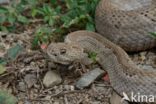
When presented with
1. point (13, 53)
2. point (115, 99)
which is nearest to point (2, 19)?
point (13, 53)

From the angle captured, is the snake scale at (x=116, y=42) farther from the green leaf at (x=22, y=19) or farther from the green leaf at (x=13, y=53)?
the green leaf at (x=22, y=19)

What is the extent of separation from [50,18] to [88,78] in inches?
52.5

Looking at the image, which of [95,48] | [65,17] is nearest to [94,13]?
[65,17]

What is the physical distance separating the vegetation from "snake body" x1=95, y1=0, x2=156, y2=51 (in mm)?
328

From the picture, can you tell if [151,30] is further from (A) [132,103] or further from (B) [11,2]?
(B) [11,2]

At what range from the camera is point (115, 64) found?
536 centimetres

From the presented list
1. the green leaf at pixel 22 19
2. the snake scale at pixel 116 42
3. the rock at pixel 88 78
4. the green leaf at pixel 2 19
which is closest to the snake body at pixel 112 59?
the snake scale at pixel 116 42

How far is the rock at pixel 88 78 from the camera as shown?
532 cm

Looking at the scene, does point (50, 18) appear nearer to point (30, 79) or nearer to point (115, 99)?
point (30, 79)

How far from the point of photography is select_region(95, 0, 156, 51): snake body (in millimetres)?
5812

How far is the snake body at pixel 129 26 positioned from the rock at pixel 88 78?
2.03 ft

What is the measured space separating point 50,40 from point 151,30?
4.42ft

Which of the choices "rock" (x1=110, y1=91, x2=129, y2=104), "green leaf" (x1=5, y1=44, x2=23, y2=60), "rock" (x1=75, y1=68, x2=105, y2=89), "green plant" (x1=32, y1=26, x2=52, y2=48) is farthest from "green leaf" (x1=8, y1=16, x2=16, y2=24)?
"rock" (x1=110, y1=91, x2=129, y2=104)

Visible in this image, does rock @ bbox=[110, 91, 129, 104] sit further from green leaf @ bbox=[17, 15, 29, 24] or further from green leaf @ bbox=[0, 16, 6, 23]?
green leaf @ bbox=[0, 16, 6, 23]
